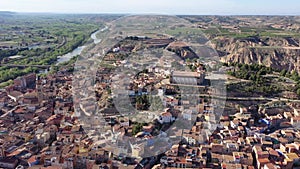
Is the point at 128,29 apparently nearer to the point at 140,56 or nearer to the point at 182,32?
the point at 182,32

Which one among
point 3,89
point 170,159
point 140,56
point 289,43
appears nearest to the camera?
point 170,159

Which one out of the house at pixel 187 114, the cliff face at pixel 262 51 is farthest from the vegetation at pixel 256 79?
the cliff face at pixel 262 51

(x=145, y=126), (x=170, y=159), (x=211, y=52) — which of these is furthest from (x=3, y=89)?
(x=211, y=52)

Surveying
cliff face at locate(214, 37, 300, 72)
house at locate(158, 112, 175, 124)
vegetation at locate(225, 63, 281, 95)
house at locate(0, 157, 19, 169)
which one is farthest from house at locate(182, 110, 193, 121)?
cliff face at locate(214, 37, 300, 72)

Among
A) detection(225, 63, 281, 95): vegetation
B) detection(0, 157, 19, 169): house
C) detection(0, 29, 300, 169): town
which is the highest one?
detection(225, 63, 281, 95): vegetation

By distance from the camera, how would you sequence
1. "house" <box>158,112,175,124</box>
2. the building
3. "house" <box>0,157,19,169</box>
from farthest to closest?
the building → "house" <box>158,112,175,124</box> → "house" <box>0,157,19,169</box>

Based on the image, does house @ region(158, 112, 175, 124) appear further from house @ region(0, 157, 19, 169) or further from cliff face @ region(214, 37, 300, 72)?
cliff face @ region(214, 37, 300, 72)

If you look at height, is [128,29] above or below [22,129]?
above

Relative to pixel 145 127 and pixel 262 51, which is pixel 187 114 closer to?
pixel 145 127

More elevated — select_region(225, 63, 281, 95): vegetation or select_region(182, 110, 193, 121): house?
select_region(225, 63, 281, 95): vegetation
